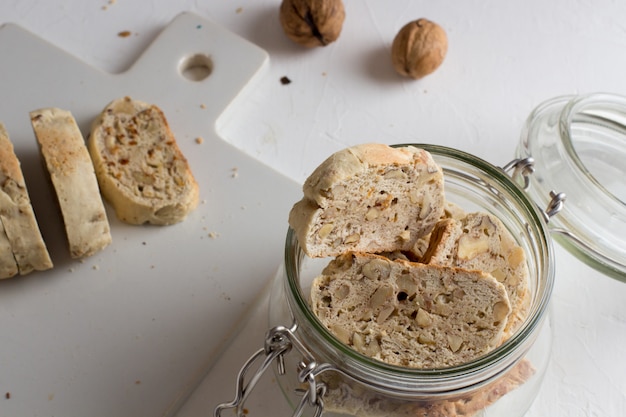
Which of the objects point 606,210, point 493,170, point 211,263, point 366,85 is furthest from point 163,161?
point 606,210

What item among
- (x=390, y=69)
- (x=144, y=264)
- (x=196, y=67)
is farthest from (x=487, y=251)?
(x=196, y=67)

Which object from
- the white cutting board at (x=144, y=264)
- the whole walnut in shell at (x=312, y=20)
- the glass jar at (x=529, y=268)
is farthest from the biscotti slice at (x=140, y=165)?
the whole walnut in shell at (x=312, y=20)

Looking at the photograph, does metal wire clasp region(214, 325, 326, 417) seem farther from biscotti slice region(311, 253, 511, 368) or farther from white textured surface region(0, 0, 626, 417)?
white textured surface region(0, 0, 626, 417)

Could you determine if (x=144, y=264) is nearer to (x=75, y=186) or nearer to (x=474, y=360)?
(x=75, y=186)

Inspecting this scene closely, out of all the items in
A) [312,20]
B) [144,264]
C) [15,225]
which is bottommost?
[144,264]

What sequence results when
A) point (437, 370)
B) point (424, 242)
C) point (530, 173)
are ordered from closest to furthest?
point (437, 370), point (424, 242), point (530, 173)
